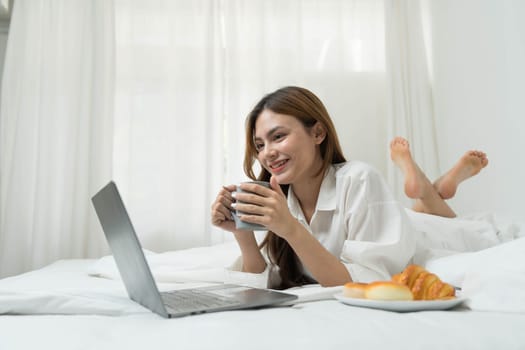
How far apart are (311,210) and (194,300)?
66 cm

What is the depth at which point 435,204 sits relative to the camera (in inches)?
72.9

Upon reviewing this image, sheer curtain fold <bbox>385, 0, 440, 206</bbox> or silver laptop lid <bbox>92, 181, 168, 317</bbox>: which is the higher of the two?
sheer curtain fold <bbox>385, 0, 440, 206</bbox>

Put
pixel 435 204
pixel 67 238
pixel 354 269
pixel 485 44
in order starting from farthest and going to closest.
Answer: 1. pixel 67 238
2. pixel 485 44
3. pixel 435 204
4. pixel 354 269

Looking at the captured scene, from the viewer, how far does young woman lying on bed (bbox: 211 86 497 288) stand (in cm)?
103

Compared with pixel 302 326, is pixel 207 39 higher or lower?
higher

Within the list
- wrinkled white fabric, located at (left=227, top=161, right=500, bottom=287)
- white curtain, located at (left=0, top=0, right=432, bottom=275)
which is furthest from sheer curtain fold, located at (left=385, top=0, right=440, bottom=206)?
wrinkled white fabric, located at (left=227, top=161, right=500, bottom=287)

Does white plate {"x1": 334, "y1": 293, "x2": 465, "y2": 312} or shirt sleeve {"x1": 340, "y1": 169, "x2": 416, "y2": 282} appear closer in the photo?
white plate {"x1": 334, "y1": 293, "x2": 465, "y2": 312}

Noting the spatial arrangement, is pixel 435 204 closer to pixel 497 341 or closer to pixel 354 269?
pixel 354 269

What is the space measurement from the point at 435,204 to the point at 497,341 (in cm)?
135

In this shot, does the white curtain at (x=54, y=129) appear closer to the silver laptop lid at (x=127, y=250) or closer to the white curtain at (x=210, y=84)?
the white curtain at (x=210, y=84)

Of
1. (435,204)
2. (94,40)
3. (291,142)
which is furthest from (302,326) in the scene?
(94,40)

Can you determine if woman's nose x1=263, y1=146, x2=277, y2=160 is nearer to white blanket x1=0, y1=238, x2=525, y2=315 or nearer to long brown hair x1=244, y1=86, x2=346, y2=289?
long brown hair x1=244, y1=86, x2=346, y2=289

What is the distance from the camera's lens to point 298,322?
63cm

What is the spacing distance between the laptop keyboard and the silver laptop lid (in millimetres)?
44
